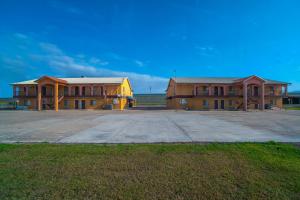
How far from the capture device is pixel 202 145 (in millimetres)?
6379

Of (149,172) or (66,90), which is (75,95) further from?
(149,172)

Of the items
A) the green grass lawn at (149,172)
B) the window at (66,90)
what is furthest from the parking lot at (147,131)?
the window at (66,90)

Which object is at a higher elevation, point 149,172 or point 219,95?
point 219,95

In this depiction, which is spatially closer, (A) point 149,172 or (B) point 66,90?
(A) point 149,172

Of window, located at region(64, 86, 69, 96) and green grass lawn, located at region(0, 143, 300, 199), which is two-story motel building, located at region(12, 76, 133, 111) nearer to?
window, located at region(64, 86, 69, 96)

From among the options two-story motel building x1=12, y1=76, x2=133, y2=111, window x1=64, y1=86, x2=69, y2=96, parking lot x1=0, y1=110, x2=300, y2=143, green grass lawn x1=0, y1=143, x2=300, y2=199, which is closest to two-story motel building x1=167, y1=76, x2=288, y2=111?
two-story motel building x1=12, y1=76, x2=133, y2=111

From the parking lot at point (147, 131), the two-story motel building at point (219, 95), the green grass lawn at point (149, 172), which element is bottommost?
the parking lot at point (147, 131)

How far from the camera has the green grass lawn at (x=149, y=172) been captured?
320 centimetres

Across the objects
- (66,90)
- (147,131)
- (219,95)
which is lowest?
(147,131)

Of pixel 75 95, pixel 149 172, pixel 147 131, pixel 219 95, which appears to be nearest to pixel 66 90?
pixel 75 95

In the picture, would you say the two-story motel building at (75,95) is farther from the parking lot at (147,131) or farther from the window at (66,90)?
the parking lot at (147,131)

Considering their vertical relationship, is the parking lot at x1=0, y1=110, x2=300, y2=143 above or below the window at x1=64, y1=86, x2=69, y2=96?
below

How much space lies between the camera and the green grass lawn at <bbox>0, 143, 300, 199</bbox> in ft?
10.5

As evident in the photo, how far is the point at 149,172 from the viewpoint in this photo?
4.07 meters
